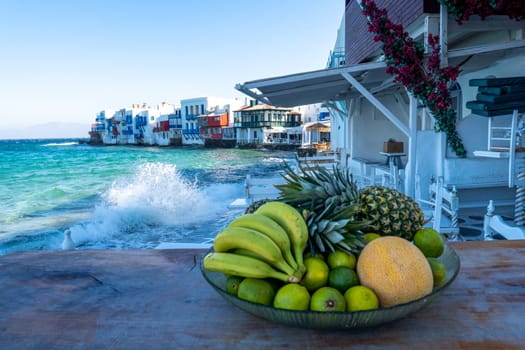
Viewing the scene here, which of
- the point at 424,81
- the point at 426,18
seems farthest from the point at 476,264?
the point at 426,18

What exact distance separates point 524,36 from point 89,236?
9.36 m

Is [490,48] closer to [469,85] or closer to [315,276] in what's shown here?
[469,85]

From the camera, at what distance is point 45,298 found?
111 cm

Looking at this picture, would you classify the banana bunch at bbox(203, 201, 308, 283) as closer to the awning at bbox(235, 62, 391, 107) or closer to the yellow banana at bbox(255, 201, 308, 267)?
the yellow banana at bbox(255, 201, 308, 267)

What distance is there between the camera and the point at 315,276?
883 mm

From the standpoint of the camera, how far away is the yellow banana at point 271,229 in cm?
91

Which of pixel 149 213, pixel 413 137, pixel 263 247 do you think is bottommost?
pixel 149 213

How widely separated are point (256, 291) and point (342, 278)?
0.68 ft

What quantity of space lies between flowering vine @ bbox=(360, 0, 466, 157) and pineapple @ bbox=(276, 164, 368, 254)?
14.4ft

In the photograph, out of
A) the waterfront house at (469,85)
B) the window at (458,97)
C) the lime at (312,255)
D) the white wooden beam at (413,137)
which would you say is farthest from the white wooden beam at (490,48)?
the lime at (312,255)

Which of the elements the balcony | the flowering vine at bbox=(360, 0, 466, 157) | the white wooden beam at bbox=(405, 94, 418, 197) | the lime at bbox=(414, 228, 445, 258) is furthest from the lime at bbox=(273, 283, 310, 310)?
the balcony

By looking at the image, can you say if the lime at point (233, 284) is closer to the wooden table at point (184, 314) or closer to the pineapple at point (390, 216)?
the wooden table at point (184, 314)

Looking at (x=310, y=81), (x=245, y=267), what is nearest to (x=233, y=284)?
(x=245, y=267)

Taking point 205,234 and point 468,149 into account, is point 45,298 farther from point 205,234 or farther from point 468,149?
point 205,234
